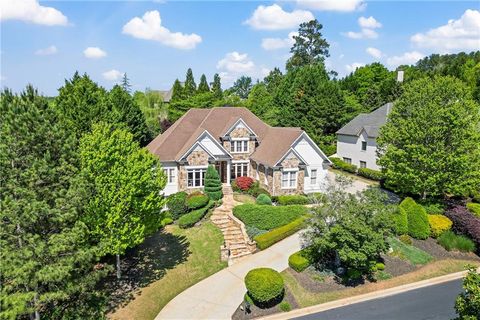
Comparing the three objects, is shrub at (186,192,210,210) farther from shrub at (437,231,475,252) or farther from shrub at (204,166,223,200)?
shrub at (437,231,475,252)

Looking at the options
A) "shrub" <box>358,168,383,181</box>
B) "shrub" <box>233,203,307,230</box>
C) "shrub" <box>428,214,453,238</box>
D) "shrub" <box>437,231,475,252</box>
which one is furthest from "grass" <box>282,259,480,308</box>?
"shrub" <box>358,168,383,181</box>

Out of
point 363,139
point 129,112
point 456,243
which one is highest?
point 129,112

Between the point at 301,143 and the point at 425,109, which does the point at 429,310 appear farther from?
the point at 301,143

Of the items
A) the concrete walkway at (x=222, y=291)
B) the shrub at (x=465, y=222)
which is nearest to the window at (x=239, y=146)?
the concrete walkway at (x=222, y=291)

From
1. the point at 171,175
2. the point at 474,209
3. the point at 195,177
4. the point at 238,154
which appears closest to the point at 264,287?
the point at 195,177

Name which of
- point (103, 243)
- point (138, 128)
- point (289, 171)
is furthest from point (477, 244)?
point (138, 128)

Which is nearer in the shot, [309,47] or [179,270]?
[179,270]

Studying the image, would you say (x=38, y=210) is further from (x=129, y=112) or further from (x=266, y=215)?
(x=129, y=112)
